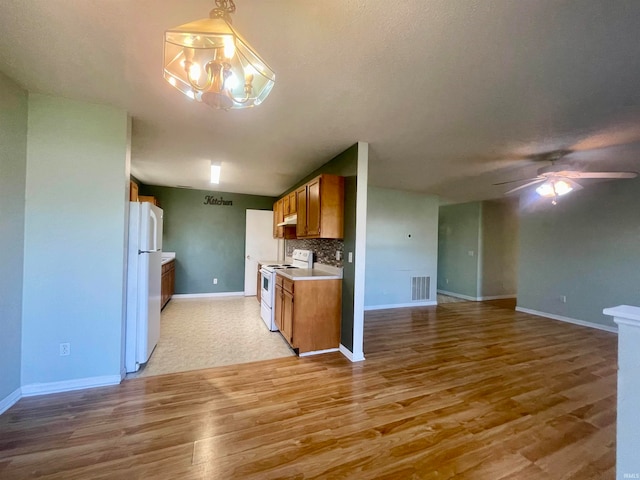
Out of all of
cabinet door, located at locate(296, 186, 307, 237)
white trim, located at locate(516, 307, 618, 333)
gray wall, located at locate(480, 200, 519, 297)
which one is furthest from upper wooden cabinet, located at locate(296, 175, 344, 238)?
gray wall, located at locate(480, 200, 519, 297)

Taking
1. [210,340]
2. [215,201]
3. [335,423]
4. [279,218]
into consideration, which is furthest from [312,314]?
[215,201]

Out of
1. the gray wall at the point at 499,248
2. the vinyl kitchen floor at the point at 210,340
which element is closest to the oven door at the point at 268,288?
the vinyl kitchen floor at the point at 210,340

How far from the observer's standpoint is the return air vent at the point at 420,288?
5.91 m

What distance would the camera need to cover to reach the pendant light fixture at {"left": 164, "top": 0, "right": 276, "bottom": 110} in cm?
110

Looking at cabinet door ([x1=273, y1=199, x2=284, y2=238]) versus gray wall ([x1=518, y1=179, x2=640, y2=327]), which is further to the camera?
cabinet door ([x1=273, y1=199, x2=284, y2=238])

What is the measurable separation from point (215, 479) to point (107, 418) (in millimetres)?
1121

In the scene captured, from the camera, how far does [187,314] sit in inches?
185

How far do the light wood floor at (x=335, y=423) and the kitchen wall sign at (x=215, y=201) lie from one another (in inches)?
178

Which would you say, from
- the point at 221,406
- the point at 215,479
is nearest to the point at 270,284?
the point at 221,406

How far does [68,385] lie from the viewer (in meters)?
2.27

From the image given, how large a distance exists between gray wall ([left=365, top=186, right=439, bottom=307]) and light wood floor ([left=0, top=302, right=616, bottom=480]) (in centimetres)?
253

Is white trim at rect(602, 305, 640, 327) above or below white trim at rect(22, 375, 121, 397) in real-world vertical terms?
above

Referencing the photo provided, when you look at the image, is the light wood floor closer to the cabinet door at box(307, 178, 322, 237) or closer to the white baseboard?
the cabinet door at box(307, 178, 322, 237)

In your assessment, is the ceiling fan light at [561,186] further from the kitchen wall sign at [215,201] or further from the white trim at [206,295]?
the white trim at [206,295]
